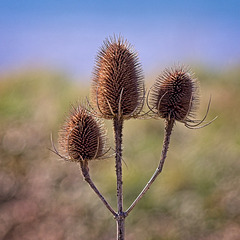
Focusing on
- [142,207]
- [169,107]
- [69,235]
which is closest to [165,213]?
[142,207]

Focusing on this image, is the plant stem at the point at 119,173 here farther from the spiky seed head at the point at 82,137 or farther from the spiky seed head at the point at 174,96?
the spiky seed head at the point at 174,96

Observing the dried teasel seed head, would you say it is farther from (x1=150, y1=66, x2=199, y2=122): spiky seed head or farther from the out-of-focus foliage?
the out-of-focus foliage

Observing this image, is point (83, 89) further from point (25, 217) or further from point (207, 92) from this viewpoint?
point (25, 217)


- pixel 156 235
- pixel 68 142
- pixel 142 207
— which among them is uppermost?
pixel 68 142

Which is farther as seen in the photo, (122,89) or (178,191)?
(178,191)

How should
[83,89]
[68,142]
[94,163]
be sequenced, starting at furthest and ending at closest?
1. [83,89]
2. [94,163]
3. [68,142]

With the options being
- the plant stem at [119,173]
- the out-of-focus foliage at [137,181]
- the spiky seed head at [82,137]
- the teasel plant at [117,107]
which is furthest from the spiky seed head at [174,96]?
the out-of-focus foliage at [137,181]
